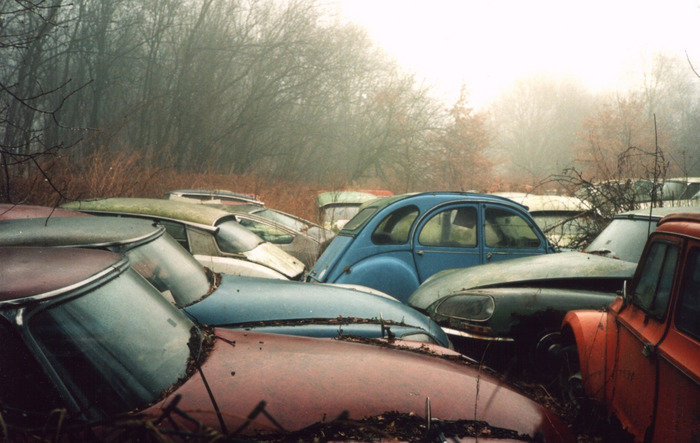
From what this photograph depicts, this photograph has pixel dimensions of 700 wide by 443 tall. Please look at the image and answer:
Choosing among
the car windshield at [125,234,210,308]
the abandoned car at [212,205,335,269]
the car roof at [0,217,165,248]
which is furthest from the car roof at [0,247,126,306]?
the abandoned car at [212,205,335,269]

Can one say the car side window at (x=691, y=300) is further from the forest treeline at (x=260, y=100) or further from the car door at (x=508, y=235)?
the forest treeline at (x=260, y=100)

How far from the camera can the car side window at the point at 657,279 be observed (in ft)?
9.98

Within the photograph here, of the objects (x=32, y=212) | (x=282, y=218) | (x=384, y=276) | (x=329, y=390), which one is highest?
(x=32, y=212)

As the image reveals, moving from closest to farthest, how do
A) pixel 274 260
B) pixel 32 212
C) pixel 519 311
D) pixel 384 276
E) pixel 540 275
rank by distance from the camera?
pixel 519 311, pixel 540 275, pixel 32 212, pixel 384 276, pixel 274 260

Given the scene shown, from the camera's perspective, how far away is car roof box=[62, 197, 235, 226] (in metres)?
7.19

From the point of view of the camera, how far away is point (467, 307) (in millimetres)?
5191

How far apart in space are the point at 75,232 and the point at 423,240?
4.40 metres

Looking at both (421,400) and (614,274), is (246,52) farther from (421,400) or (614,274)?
(421,400)

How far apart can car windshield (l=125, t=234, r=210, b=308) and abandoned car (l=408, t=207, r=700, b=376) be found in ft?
7.57

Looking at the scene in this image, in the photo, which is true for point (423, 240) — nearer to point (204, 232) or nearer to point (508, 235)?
point (508, 235)

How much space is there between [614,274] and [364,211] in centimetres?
372

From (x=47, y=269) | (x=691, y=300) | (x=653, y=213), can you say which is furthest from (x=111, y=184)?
(x=691, y=300)

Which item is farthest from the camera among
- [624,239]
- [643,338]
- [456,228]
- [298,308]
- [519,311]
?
[456,228]

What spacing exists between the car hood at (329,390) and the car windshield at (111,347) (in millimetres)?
139
